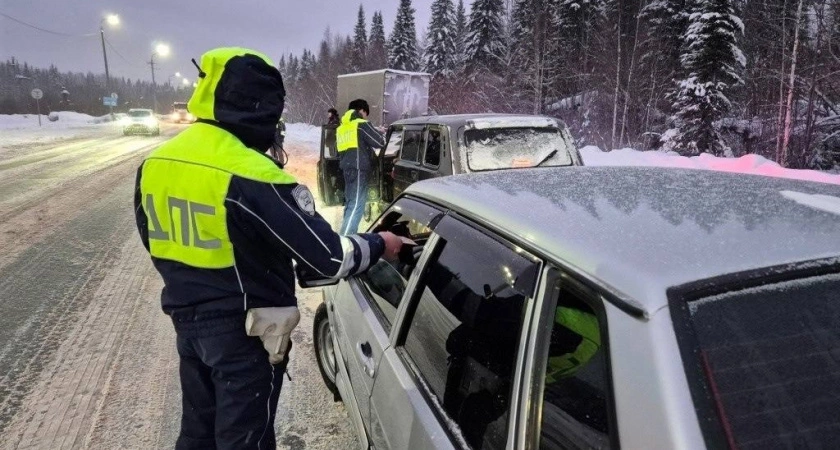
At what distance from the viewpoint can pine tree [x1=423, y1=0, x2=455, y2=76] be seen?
45.2m

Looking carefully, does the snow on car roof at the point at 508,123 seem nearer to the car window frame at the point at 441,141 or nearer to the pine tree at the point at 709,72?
the car window frame at the point at 441,141

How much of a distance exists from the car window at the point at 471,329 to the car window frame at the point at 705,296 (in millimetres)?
382

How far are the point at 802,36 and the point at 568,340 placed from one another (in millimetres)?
22835

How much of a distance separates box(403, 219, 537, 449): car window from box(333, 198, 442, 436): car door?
215 millimetres

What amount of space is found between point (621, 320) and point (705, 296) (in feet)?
0.58

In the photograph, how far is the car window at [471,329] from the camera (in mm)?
1384

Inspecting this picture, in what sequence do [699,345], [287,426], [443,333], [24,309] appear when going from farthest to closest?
1. [24,309]
2. [287,426]
3. [443,333]
4. [699,345]

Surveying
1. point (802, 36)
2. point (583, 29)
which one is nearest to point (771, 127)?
point (802, 36)

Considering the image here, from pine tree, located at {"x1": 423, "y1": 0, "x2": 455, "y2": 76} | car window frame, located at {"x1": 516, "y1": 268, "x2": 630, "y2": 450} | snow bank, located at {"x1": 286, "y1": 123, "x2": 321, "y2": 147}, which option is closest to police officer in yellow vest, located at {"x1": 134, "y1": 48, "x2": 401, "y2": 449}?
car window frame, located at {"x1": 516, "y1": 268, "x2": 630, "y2": 450}

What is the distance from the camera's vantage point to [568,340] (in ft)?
4.09

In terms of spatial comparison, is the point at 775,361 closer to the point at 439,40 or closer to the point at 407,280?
the point at 407,280

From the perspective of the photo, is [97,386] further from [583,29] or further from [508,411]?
[583,29]

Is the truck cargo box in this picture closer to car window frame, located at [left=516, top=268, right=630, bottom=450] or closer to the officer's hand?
the officer's hand

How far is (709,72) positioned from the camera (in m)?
20.6
